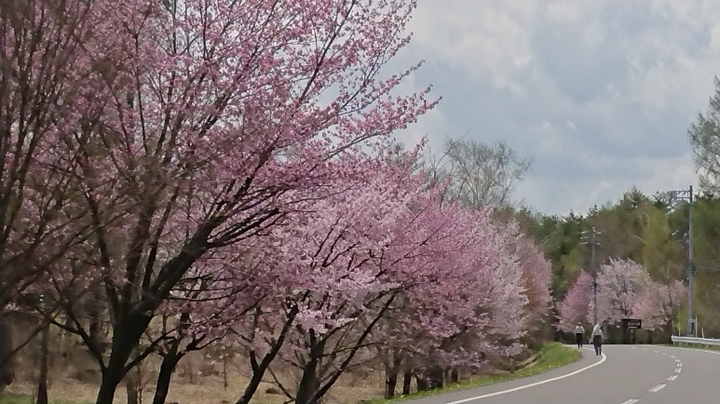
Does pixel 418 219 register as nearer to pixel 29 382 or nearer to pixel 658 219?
pixel 29 382

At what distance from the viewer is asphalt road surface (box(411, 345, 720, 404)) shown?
16.7 m

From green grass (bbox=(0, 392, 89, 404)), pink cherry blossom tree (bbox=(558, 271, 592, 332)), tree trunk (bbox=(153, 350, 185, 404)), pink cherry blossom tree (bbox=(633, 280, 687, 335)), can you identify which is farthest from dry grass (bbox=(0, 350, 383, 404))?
pink cherry blossom tree (bbox=(558, 271, 592, 332))

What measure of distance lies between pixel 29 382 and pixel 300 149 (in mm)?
15472

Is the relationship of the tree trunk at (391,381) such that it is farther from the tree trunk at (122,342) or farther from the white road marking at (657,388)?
the tree trunk at (122,342)

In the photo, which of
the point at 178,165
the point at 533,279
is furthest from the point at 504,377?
the point at 533,279

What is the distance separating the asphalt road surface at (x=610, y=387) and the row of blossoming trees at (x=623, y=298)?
46454mm

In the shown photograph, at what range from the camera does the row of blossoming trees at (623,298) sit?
241ft

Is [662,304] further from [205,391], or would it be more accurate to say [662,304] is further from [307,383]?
[307,383]

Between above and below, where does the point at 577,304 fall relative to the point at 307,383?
above

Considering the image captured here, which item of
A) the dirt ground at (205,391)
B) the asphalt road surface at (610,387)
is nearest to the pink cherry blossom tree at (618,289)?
the dirt ground at (205,391)

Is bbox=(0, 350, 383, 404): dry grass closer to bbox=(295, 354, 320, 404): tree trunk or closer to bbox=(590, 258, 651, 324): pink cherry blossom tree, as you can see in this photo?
bbox=(295, 354, 320, 404): tree trunk

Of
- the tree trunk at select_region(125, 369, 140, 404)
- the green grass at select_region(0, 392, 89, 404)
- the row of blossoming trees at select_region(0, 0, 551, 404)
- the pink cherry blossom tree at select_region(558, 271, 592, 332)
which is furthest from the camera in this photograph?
the pink cherry blossom tree at select_region(558, 271, 592, 332)

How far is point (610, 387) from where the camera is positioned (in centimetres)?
1991

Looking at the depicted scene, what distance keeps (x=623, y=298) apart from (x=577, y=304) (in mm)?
5758
